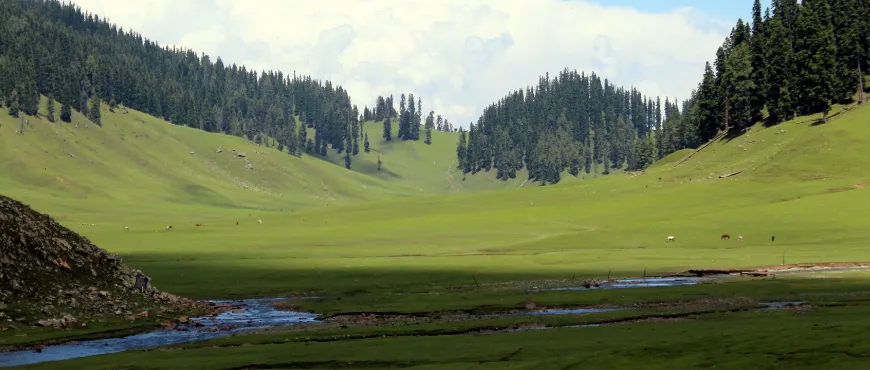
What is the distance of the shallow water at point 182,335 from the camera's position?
3634 centimetres

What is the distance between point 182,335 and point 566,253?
5228 centimetres

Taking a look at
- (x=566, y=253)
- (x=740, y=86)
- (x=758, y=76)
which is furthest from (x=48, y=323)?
(x=758, y=76)

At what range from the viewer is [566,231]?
115 meters

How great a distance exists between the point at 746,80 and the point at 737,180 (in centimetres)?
4723

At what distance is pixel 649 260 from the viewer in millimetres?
81875

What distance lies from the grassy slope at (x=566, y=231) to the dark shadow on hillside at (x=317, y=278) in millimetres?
164

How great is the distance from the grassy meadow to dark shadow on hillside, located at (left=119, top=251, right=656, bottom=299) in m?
0.23

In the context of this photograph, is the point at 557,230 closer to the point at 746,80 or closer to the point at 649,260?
the point at 649,260

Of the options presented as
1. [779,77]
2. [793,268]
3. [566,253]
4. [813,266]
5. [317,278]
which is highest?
[779,77]


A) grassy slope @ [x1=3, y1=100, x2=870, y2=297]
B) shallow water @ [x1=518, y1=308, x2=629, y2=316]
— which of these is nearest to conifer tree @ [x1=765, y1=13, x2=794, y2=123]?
grassy slope @ [x1=3, y1=100, x2=870, y2=297]

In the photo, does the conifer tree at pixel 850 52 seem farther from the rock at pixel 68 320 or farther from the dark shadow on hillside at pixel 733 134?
the rock at pixel 68 320

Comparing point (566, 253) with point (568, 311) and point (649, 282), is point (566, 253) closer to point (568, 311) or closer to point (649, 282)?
point (649, 282)

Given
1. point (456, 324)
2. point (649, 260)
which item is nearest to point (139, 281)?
point (456, 324)

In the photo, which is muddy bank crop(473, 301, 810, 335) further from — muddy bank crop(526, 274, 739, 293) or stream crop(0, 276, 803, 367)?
muddy bank crop(526, 274, 739, 293)
